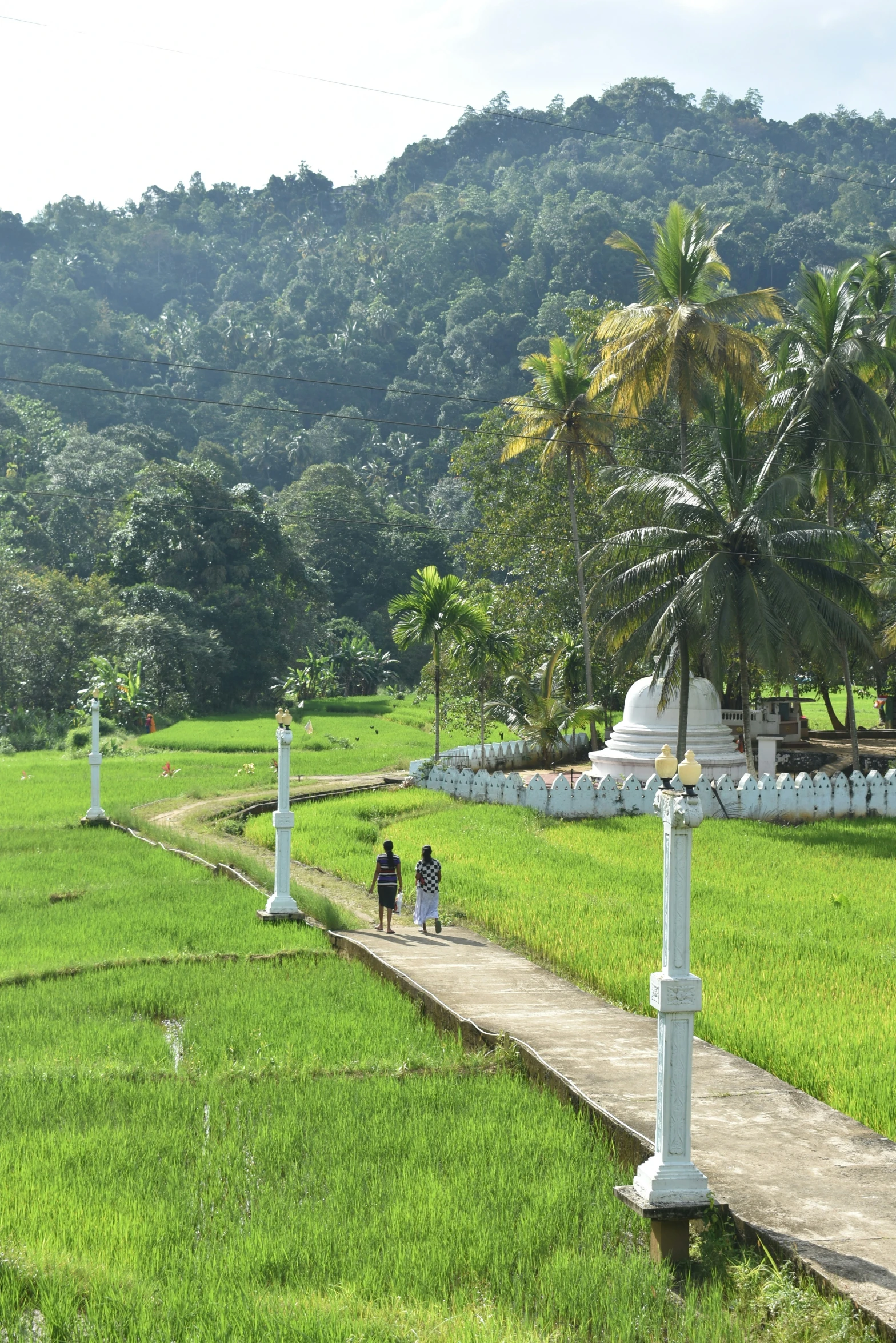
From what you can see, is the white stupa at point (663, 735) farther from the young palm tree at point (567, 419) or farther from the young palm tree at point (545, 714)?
the young palm tree at point (567, 419)

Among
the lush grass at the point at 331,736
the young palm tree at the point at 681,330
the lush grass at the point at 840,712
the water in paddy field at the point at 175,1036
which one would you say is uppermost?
the young palm tree at the point at 681,330

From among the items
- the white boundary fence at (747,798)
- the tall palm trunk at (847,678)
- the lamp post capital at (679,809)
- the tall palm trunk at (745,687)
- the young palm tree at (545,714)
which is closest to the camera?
the lamp post capital at (679,809)

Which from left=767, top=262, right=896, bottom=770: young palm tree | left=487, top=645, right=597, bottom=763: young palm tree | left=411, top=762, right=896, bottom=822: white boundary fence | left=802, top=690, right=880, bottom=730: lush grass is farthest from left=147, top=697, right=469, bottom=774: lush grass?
left=802, top=690, right=880, bottom=730: lush grass

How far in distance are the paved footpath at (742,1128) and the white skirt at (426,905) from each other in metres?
2.93

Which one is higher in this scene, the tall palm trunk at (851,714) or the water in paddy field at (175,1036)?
the tall palm trunk at (851,714)

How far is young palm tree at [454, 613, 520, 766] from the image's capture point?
109 feet

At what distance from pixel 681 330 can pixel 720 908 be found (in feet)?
68.8

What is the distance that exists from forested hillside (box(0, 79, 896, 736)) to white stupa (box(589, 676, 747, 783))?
9.50 metres

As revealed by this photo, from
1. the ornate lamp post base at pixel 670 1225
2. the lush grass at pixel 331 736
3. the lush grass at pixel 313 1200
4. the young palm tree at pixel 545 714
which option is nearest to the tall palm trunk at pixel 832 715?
the young palm tree at pixel 545 714

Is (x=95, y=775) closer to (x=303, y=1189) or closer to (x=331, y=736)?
(x=303, y=1189)

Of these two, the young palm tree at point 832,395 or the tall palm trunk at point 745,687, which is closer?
the tall palm trunk at point 745,687

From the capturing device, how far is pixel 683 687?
94.2 feet

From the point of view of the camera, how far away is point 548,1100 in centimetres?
873

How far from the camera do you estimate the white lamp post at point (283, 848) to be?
15648mm
